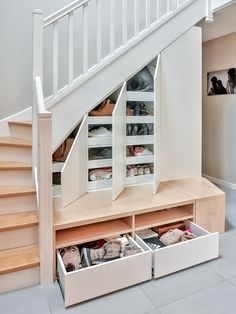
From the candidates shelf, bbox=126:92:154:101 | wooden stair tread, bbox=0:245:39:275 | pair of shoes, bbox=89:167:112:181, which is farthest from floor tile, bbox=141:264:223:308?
shelf, bbox=126:92:154:101

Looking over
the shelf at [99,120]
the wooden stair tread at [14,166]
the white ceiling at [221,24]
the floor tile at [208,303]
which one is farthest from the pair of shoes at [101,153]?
the white ceiling at [221,24]

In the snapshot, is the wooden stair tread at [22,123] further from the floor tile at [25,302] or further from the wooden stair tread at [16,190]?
the floor tile at [25,302]

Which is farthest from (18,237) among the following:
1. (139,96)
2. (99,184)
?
(139,96)

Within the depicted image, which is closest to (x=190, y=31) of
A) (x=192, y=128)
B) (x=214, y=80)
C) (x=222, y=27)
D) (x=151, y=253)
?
(x=222, y=27)

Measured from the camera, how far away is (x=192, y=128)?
3066 mm

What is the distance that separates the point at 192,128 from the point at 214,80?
1.35 m

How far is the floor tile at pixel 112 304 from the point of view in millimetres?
1544

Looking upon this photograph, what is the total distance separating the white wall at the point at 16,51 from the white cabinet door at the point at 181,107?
61.5 inches

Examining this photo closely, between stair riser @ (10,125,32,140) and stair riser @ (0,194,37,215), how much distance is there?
79 cm

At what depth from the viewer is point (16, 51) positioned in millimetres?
3119

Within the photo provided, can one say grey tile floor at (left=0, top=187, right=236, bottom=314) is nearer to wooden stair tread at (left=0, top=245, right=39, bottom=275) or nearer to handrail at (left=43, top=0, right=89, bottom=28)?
wooden stair tread at (left=0, top=245, right=39, bottom=275)

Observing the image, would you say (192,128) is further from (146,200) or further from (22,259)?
(22,259)

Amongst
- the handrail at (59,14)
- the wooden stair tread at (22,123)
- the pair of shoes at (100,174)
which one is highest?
the handrail at (59,14)

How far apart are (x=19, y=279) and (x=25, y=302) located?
0.16 metres
